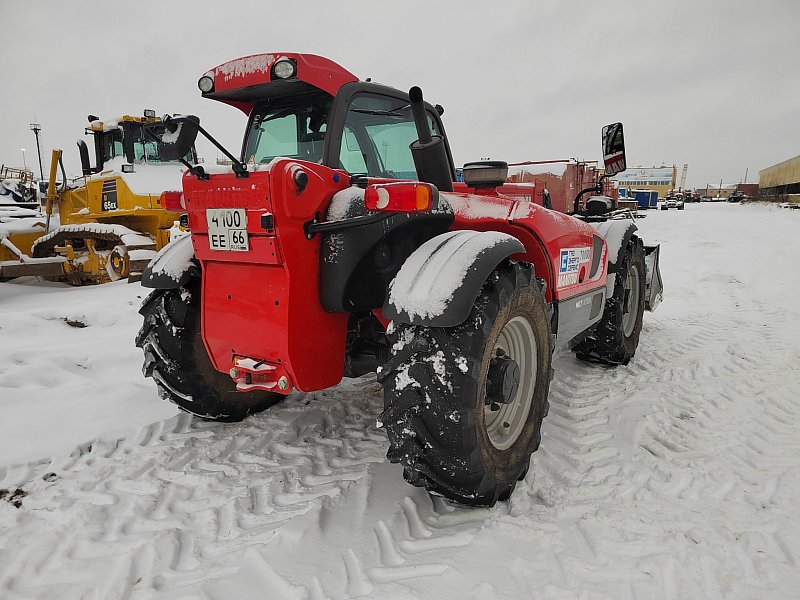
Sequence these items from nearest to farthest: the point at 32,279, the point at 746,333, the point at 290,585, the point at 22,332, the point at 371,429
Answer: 1. the point at 290,585
2. the point at 371,429
3. the point at 22,332
4. the point at 746,333
5. the point at 32,279

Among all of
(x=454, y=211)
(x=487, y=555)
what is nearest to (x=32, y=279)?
(x=454, y=211)

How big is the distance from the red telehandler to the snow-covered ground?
28 cm

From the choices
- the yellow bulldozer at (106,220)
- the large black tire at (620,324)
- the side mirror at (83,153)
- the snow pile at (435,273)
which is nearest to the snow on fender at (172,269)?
the snow pile at (435,273)

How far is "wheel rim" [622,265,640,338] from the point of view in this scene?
4.60m

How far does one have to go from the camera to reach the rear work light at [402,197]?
208 centimetres

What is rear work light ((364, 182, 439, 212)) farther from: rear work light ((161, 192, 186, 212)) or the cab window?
rear work light ((161, 192, 186, 212))

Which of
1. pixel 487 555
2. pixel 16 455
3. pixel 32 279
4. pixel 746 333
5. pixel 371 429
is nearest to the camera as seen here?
pixel 487 555

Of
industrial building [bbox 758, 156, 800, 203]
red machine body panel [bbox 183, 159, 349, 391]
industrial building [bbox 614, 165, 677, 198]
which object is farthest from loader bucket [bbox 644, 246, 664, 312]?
industrial building [bbox 614, 165, 677, 198]

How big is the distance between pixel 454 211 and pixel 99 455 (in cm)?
238

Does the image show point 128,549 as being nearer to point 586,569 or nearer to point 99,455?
point 99,455

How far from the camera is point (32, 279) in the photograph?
9742mm

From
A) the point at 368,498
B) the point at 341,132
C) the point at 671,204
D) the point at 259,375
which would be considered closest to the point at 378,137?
the point at 341,132

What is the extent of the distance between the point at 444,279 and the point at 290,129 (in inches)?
57.7

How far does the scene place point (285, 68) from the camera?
2.44 m
